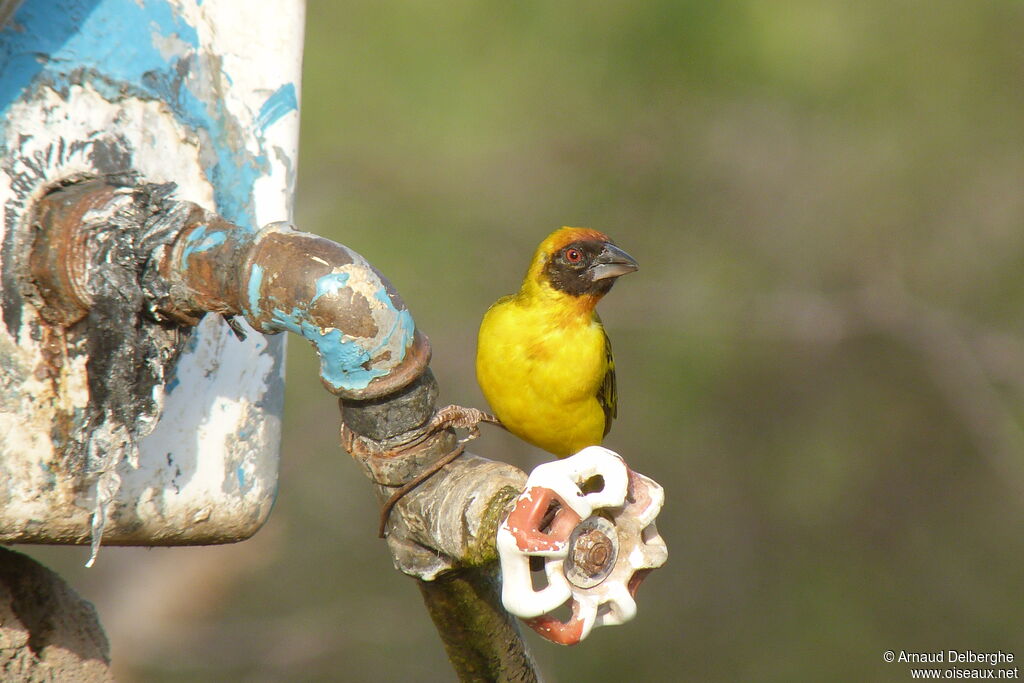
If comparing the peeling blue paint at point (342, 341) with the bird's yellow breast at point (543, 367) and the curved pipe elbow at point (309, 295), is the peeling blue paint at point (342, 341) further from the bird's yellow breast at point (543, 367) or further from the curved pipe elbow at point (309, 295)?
the bird's yellow breast at point (543, 367)

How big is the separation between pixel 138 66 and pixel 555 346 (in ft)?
7.63

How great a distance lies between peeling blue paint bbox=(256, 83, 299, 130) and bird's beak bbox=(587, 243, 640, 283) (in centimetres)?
192

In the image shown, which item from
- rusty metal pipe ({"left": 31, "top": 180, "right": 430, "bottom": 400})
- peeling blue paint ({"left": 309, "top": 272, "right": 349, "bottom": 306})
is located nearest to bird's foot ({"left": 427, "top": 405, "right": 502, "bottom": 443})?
rusty metal pipe ({"left": 31, "top": 180, "right": 430, "bottom": 400})

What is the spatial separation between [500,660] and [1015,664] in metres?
7.04

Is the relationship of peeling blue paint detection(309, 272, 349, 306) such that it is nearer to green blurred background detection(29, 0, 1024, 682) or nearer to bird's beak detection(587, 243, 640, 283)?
bird's beak detection(587, 243, 640, 283)

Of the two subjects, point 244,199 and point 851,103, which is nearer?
point 244,199

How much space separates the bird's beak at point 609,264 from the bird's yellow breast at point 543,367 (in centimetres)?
16

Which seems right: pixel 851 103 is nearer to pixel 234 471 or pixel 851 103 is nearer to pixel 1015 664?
pixel 1015 664

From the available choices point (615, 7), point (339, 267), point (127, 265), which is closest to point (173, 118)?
point (127, 265)

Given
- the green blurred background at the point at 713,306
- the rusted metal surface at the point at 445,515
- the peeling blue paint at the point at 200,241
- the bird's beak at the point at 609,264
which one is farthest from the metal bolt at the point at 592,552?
the green blurred background at the point at 713,306

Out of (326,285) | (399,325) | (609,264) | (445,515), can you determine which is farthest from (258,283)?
(609,264)

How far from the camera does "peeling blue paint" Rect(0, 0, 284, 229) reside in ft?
7.80

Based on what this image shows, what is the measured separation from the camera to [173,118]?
270cm

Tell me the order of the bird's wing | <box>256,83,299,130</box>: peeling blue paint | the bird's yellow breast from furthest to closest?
the bird's wing < the bird's yellow breast < <box>256,83,299,130</box>: peeling blue paint
